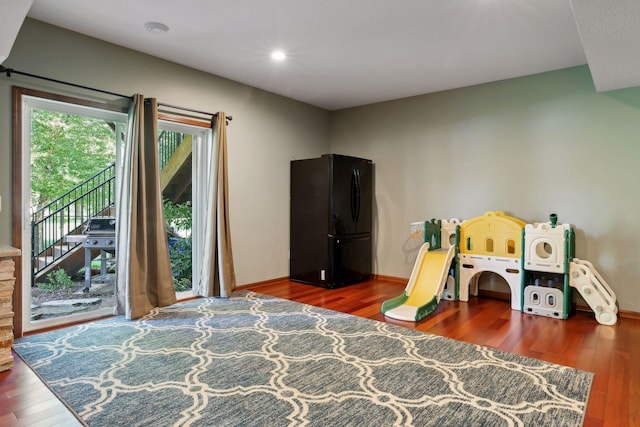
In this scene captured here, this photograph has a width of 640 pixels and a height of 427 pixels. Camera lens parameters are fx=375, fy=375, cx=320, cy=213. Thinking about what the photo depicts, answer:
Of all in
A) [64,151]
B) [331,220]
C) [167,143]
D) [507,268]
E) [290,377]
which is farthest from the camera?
[331,220]

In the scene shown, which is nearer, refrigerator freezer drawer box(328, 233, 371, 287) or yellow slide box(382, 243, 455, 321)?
yellow slide box(382, 243, 455, 321)

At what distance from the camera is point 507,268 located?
12.8 feet

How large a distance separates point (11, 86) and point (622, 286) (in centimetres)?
565

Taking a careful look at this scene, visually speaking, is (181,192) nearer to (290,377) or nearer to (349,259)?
(349,259)

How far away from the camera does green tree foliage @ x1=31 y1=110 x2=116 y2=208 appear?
10.4 feet

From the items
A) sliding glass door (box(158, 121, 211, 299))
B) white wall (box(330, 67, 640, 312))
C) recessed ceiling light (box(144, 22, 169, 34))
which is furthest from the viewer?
sliding glass door (box(158, 121, 211, 299))

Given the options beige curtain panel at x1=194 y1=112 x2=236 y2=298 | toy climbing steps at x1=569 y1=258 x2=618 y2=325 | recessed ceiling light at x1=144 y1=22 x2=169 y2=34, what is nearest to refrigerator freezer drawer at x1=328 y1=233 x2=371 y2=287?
beige curtain panel at x1=194 y1=112 x2=236 y2=298

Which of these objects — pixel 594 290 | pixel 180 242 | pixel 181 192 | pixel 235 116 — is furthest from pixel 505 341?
pixel 235 116

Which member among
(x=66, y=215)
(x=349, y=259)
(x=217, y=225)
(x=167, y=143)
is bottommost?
(x=349, y=259)

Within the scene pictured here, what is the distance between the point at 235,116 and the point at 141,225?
1.75 m

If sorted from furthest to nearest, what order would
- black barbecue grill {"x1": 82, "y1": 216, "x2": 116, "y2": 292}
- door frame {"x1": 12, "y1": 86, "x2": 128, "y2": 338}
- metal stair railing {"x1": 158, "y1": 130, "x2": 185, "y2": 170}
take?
1. metal stair railing {"x1": 158, "y1": 130, "x2": 185, "y2": 170}
2. black barbecue grill {"x1": 82, "y1": 216, "x2": 116, "y2": 292}
3. door frame {"x1": 12, "y1": 86, "x2": 128, "y2": 338}

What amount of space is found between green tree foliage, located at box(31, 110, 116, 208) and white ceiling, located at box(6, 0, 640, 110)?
787mm

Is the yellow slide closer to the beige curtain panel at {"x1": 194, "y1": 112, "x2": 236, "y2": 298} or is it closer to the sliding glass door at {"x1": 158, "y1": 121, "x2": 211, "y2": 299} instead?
the beige curtain panel at {"x1": 194, "y1": 112, "x2": 236, "y2": 298}

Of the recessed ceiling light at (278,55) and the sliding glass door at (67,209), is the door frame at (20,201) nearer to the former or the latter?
the sliding glass door at (67,209)
